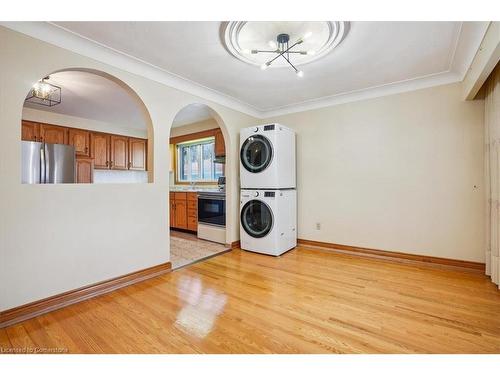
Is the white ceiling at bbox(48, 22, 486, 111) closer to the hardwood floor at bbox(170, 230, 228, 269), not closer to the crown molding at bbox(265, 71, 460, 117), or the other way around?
the crown molding at bbox(265, 71, 460, 117)

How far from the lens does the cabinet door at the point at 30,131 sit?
3801mm

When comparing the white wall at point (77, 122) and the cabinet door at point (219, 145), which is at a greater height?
the white wall at point (77, 122)

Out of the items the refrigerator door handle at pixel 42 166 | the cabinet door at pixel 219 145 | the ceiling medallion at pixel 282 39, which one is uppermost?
the ceiling medallion at pixel 282 39

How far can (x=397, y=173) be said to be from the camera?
120 inches

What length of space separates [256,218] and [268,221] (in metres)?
0.23

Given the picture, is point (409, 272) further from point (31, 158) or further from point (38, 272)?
point (31, 158)

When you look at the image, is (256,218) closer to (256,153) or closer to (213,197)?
(256,153)

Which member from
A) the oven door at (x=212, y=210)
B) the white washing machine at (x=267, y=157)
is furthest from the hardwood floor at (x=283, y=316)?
the oven door at (x=212, y=210)

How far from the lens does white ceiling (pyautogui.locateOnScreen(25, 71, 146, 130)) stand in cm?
296

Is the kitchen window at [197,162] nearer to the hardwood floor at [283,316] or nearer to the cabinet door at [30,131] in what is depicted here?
the cabinet door at [30,131]

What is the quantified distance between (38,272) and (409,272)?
→ 3.59 metres

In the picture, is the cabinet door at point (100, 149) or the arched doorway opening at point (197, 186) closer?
the arched doorway opening at point (197, 186)

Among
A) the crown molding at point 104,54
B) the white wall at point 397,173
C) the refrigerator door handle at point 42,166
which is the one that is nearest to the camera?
the crown molding at point 104,54

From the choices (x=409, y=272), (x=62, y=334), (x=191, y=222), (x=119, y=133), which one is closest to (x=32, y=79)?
(x=62, y=334)
